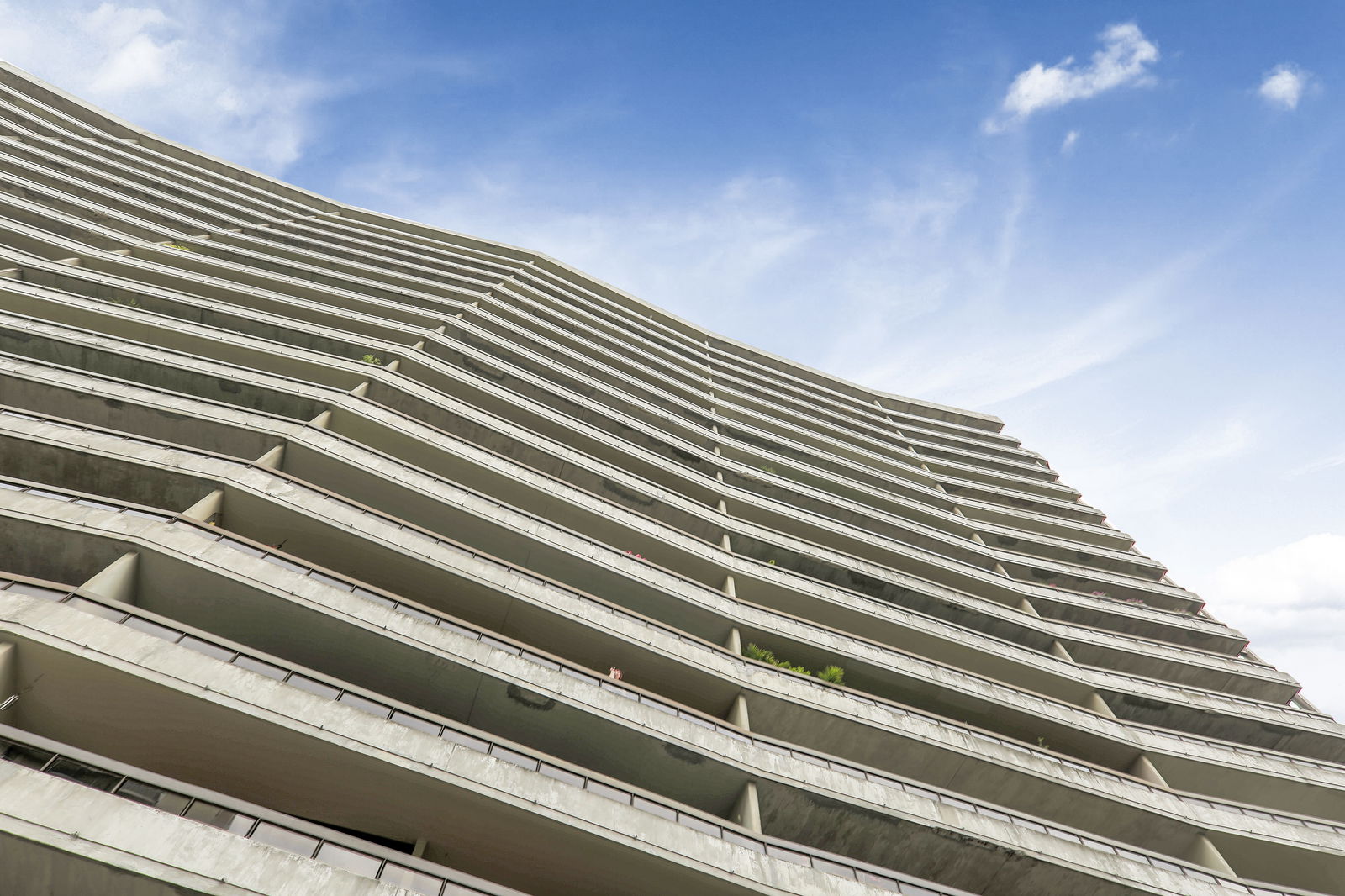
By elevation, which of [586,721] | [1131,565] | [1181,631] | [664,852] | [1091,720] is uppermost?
[1131,565]

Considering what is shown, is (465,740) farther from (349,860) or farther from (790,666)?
(790,666)

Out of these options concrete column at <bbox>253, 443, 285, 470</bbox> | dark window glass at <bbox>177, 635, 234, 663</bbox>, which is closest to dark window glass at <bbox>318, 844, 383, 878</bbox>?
dark window glass at <bbox>177, 635, 234, 663</bbox>

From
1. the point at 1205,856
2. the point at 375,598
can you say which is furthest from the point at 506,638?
the point at 1205,856

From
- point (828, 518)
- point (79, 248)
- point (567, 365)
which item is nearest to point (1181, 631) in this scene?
point (828, 518)

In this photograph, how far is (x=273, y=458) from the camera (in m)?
15.8

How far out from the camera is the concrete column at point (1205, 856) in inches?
618

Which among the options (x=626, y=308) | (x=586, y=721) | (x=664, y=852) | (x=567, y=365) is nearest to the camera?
(x=664, y=852)

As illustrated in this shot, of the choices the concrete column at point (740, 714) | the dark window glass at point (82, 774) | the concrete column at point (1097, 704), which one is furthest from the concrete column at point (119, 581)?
the concrete column at point (1097, 704)

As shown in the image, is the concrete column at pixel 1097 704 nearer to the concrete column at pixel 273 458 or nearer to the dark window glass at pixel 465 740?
the dark window glass at pixel 465 740

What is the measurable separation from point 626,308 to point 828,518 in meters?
23.0

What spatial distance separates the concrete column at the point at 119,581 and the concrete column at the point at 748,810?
39.6 feet

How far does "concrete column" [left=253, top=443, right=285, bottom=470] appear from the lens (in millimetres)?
15406

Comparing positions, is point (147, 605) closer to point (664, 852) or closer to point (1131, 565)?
point (664, 852)

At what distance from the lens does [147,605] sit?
1209 centimetres
